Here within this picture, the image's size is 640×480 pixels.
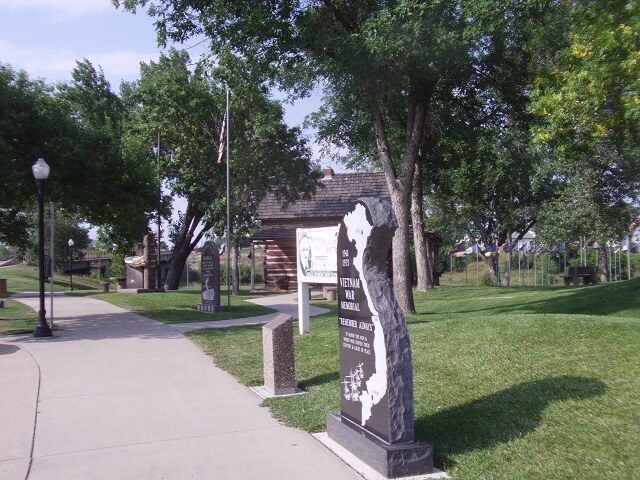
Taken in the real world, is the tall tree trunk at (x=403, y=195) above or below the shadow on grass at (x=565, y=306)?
above

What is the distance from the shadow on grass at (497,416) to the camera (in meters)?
6.05

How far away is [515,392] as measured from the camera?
7.16 m

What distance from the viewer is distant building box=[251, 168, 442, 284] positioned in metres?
35.3

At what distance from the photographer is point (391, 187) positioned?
53.5 ft

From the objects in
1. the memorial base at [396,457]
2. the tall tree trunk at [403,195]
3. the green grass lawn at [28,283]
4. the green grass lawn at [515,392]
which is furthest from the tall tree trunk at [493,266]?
the memorial base at [396,457]

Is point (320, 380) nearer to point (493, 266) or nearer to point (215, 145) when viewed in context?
point (215, 145)

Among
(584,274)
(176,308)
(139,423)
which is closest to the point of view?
(139,423)

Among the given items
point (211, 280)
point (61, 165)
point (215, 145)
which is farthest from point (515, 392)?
point (215, 145)

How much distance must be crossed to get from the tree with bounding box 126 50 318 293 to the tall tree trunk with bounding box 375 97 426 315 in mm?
14645

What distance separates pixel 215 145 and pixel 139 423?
1018 inches

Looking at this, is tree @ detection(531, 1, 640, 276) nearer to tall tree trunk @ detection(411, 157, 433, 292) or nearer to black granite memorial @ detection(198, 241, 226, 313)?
tall tree trunk @ detection(411, 157, 433, 292)

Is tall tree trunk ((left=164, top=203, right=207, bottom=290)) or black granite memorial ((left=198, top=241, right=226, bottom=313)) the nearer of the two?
black granite memorial ((left=198, top=241, right=226, bottom=313))

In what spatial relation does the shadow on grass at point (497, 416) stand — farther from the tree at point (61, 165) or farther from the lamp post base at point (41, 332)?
the tree at point (61, 165)

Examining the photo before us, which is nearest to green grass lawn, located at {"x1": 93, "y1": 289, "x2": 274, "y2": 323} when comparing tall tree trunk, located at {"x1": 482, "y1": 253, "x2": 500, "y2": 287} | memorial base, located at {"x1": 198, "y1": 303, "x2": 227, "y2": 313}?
memorial base, located at {"x1": 198, "y1": 303, "x2": 227, "y2": 313}
